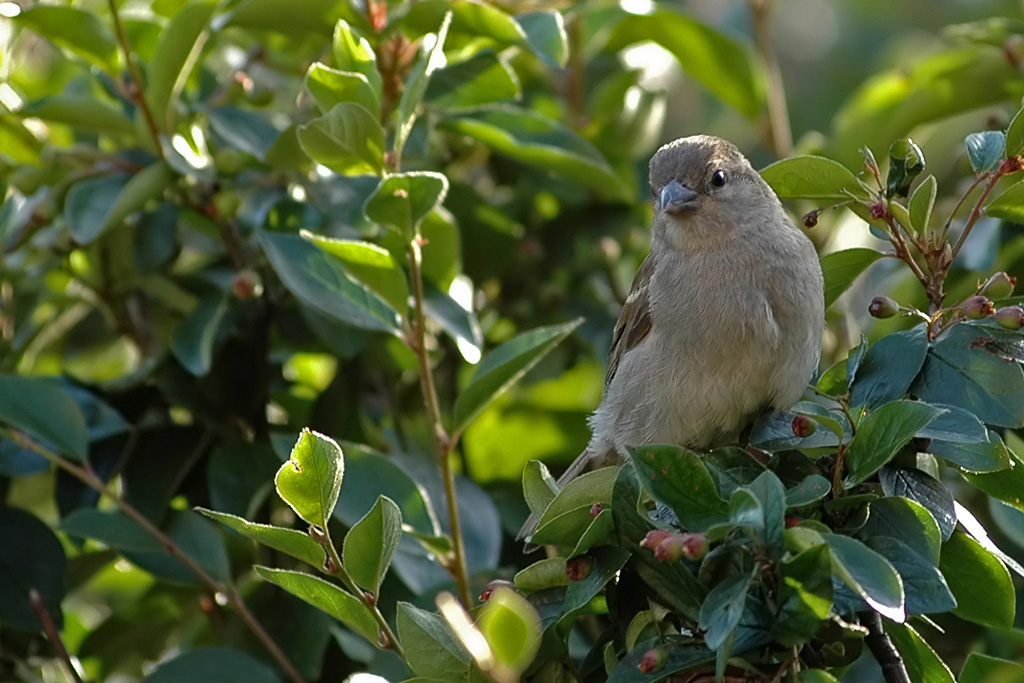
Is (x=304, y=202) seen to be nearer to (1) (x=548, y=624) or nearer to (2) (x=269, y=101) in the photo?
(2) (x=269, y=101)

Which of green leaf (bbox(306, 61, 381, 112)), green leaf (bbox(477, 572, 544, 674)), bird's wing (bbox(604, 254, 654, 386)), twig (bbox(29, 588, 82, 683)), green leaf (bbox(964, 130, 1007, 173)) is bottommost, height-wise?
twig (bbox(29, 588, 82, 683))

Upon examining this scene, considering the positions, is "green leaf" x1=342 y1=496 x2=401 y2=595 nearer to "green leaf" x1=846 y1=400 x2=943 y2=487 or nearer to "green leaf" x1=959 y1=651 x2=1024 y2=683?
"green leaf" x1=846 y1=400 x2=943 y2=487

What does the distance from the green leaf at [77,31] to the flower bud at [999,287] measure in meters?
2.03

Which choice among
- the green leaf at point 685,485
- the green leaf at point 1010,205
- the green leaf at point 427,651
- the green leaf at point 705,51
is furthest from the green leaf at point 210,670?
the green leaf at point 705,51

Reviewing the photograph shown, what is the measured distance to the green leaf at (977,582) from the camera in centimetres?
163

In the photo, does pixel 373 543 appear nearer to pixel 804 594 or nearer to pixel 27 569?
pixel 804 594

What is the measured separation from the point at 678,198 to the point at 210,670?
1.52 meters

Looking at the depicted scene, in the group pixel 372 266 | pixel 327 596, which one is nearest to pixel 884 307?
pixel 372 266

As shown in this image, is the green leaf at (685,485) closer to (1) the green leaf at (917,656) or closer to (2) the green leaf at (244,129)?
(1) the green leaf at (917,656)

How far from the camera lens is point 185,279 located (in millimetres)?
2773

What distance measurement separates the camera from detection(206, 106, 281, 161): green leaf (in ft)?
8.43

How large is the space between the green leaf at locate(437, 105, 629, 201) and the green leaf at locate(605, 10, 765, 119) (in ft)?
1.78

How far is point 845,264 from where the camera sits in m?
2.15

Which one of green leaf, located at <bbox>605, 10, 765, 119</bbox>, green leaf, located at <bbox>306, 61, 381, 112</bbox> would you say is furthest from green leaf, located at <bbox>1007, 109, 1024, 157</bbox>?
green leaf, located at <bbox>605, 10, 765, 119</bbox>
